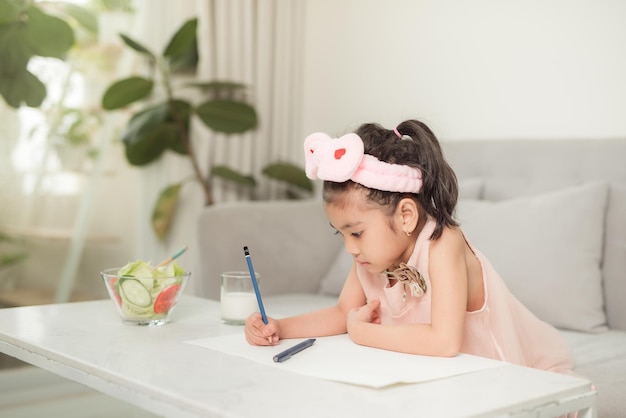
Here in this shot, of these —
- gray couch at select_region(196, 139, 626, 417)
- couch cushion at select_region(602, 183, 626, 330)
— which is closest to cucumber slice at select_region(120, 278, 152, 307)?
gray couch at select_region(196, 139, 626, 417)

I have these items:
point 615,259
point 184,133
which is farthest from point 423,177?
point 184,133

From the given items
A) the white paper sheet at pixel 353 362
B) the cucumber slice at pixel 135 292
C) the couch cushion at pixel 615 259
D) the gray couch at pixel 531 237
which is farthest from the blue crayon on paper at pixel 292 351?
the couch cushion at pixel 615 259

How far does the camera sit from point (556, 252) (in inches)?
80.1

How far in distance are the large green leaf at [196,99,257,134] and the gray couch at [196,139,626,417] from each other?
593mm

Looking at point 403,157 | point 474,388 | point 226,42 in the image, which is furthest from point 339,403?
point 226,42

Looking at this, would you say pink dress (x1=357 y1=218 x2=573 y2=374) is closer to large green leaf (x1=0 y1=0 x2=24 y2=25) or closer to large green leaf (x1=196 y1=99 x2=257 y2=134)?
large green leaf (x1=196 y1=99 x2=257 y2=134)

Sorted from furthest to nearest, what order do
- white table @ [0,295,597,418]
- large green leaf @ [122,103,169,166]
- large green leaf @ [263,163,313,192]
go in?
large green leaf @ [263,163,313,192]
large green leaf @ [122,103,169,166]
white table @ [0,295,597,418]

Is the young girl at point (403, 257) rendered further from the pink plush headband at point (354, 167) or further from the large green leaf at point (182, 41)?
the large green leaf at point (182, 41)

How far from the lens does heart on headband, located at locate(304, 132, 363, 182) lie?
1260 millimetres

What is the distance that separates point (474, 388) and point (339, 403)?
7.6 inches

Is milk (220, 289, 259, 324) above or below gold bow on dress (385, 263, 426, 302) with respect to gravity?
below

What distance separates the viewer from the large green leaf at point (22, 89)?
2.87 meters

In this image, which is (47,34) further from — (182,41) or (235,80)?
(235,80)

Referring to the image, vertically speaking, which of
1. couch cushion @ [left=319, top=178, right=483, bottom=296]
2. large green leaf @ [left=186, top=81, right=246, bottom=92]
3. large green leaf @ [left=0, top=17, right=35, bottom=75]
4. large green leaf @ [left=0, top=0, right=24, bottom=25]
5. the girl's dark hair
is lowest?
couch cushion @ [left=319, top=178, right=483, bottom=296]
